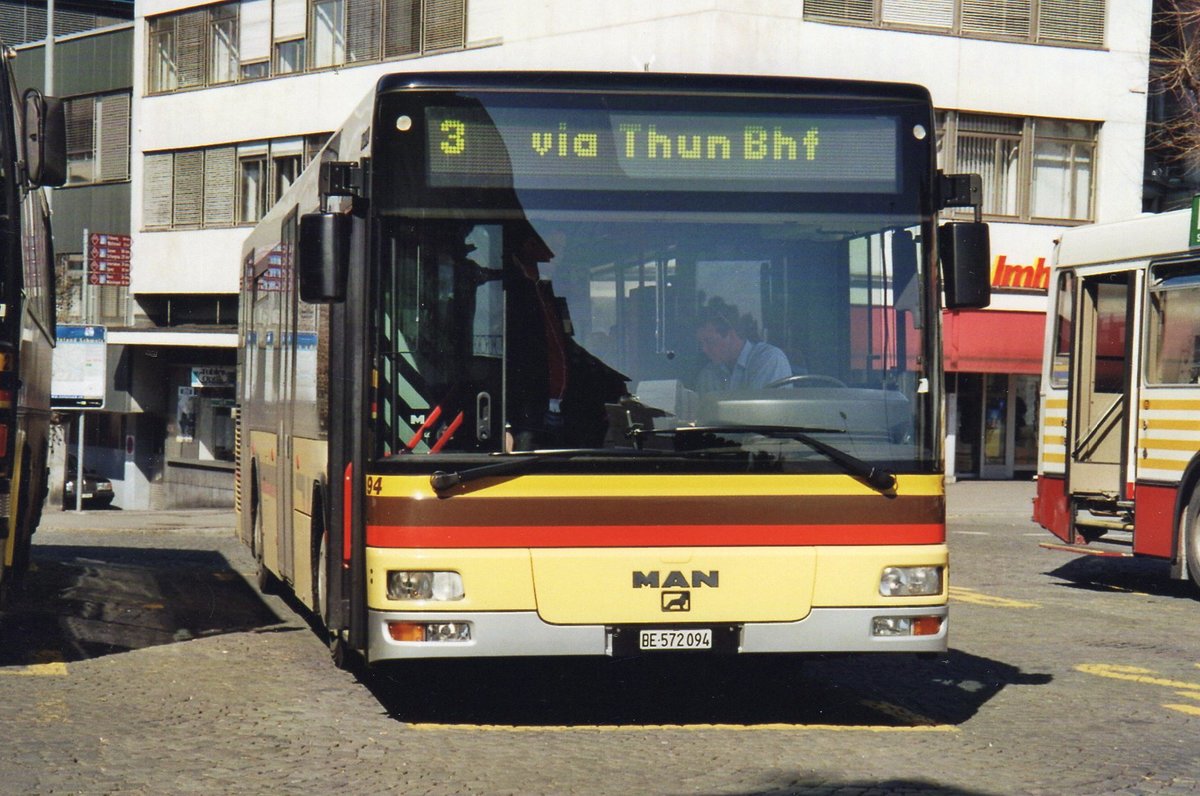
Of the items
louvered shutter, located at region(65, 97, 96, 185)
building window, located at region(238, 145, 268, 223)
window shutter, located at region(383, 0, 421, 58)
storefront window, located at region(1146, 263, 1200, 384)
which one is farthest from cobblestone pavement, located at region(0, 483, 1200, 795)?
Result: louvered shutter, located at region(65, 97, 96, 185)

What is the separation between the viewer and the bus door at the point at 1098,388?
1630 cm

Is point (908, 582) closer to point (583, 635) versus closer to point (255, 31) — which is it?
point (583, 635)

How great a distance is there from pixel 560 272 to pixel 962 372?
27.7m

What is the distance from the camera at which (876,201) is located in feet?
26.5

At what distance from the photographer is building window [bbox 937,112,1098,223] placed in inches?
1300

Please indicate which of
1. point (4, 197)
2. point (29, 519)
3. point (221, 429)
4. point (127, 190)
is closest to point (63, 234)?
point (127, 190)

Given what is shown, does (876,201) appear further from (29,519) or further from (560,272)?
(29,519)

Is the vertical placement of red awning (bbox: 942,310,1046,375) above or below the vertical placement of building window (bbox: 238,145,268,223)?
below

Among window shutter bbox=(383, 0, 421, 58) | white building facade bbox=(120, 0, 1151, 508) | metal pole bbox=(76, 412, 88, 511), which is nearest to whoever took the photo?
metal pole bbox=(76, 412, 88, 511)

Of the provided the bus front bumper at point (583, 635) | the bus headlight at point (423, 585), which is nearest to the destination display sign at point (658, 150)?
the bus headlight at point (423, 585)

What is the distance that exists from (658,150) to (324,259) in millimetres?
1562

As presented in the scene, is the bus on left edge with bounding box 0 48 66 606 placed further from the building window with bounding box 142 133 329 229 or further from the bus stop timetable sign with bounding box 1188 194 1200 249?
the building window with bounding box 142 133 329 229

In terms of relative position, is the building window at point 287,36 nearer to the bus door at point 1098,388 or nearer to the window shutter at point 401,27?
the window shutter at point 401,27

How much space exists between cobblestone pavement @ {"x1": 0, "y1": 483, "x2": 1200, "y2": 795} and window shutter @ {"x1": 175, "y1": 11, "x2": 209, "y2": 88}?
29.2 m
